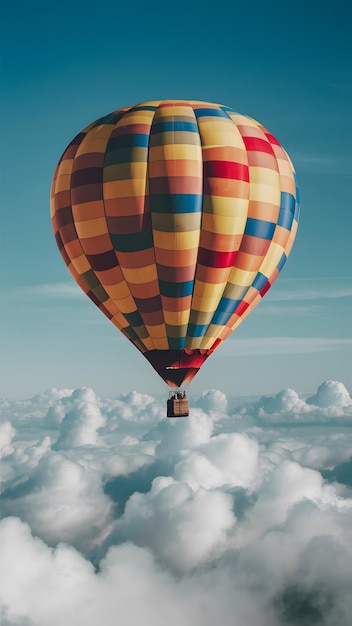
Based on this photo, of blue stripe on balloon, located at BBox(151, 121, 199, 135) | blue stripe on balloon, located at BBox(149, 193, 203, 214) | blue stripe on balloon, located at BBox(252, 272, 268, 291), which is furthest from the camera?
blue stripe on balloon, located at BBox(252, 272, 268, 291)

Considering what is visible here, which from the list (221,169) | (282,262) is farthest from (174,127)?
(282,262)

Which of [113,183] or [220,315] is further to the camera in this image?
[220,315]

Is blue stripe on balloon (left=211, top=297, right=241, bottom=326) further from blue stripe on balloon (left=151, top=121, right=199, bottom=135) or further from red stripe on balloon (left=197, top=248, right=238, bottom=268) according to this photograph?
blue stripe on balloon (left=151, top=121, right=199, bottom=135)

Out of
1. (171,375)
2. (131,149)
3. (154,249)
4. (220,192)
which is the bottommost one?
(171,375)

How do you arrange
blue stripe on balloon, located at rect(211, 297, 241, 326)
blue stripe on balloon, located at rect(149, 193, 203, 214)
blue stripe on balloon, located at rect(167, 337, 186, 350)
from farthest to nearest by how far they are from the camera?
blue stripe on balloon, located at rect(211, 297, 241, 326)
blue stripe on balloon, located at rect(167, 337, 186, 350)
blue stripe on balloon, located at rect(149, 193, 203, 214)

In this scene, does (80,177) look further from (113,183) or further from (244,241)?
(244,241)

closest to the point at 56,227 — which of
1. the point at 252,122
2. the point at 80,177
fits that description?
the point at 80,177

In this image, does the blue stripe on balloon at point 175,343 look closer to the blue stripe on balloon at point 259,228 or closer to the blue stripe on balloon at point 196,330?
the blue stripe on balloon at point 196,330

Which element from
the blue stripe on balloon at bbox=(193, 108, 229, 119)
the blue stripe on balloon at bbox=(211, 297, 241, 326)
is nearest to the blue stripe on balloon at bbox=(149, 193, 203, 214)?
the blue stripe on balloon at bbox=(193, 108, 229, 119)
